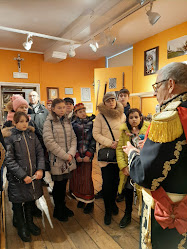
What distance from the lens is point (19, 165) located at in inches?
75.1

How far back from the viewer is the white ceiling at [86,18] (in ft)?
10.3

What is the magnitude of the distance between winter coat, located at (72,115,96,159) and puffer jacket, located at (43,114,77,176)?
0.15 meters

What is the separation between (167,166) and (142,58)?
13.8 feet

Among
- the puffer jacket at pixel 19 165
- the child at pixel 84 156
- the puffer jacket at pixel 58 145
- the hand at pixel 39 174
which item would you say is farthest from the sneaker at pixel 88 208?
the hand at pixel 39 174

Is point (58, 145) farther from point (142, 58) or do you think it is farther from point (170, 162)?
point (142, 58)

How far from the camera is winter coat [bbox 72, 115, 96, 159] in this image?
2387 mm

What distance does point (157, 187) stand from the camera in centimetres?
100

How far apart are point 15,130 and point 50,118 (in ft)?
1.34

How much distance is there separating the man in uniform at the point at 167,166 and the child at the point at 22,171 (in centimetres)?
121

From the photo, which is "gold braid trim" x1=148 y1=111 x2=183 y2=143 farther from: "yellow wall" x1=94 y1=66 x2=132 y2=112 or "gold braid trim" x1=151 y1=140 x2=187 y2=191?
"yellow wall" x1=94 y1=66 x2=132 y2=112

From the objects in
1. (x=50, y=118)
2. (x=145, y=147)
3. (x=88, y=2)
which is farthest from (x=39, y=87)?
(x=145, y=147)

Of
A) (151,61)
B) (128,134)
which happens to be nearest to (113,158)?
(128,134)

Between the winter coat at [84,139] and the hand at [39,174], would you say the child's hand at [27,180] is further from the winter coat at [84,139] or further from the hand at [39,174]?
the winter coat at [84,139]

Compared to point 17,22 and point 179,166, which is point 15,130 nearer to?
point 179,166
